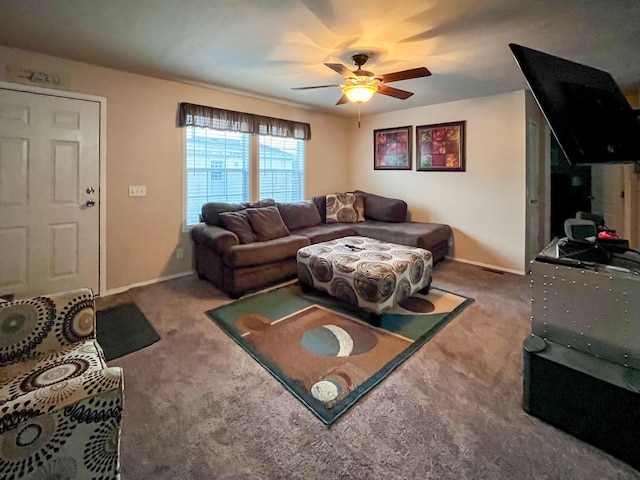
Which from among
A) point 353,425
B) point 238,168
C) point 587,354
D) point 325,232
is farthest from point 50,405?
point 238,168

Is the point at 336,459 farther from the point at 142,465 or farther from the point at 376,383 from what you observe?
the point at 142,465

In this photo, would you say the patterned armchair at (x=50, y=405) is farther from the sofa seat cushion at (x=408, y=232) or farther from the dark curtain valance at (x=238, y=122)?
the sofa seat cushion at (x=408, y=232)

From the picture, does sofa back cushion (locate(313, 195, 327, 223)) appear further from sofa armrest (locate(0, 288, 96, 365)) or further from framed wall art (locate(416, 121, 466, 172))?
sofa armrest (locate(0, 288, 96, 365))

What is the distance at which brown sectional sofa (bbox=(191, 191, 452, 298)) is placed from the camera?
3.36 metres

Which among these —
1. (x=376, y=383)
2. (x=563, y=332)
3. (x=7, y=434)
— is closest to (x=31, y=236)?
(x=7, y=434)

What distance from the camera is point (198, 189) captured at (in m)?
4.17

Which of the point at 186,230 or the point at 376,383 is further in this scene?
the point at 186,230

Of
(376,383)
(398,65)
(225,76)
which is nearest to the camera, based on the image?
(376,383)

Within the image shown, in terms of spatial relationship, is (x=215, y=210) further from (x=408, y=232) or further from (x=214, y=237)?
(x=408, y=232)

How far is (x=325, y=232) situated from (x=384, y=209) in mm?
1310

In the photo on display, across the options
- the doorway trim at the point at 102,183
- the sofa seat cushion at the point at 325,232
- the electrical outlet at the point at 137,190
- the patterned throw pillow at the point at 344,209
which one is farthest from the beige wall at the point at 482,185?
the doorway trim at the point at 102,183

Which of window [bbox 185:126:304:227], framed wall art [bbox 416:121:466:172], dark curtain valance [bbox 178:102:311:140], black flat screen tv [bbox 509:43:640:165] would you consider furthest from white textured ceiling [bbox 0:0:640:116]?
framed wall art [bbox 416:121:466:172]

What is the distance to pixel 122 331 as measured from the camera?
2.60 meters

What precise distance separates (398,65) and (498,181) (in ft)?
7.12
